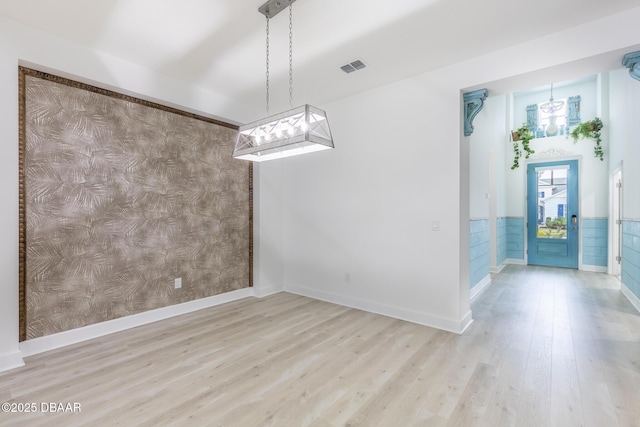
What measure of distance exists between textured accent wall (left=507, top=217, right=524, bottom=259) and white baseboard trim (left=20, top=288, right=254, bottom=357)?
6.66 m

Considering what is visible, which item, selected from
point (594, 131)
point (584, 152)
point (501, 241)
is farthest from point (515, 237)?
point (594, 131)

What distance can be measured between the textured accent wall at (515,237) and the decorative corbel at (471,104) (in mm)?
5170

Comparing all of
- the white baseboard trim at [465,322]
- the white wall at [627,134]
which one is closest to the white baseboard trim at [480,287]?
the white baseboard trim at [465,322]

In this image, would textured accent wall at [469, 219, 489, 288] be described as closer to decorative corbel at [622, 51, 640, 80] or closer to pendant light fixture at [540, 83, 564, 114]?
decorative corbel at [622, 51, 640, 80]

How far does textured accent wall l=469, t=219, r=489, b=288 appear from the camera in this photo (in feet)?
15.0

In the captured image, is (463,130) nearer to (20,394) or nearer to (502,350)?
(502,350)

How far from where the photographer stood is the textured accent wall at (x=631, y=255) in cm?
391

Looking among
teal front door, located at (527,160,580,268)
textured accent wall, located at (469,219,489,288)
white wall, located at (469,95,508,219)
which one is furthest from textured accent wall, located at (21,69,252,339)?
teal front door, located at (527,160,580,268)

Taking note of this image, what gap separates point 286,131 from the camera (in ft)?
7.84

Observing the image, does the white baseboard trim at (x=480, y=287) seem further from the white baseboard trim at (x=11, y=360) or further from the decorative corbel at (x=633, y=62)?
the white baseboard trim at (x=11, y=360)

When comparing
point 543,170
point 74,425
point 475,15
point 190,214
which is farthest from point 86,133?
point 543,170

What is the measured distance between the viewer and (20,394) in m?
2.15

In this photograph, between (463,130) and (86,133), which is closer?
(86,133)

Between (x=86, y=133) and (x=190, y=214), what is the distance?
1.38 m
